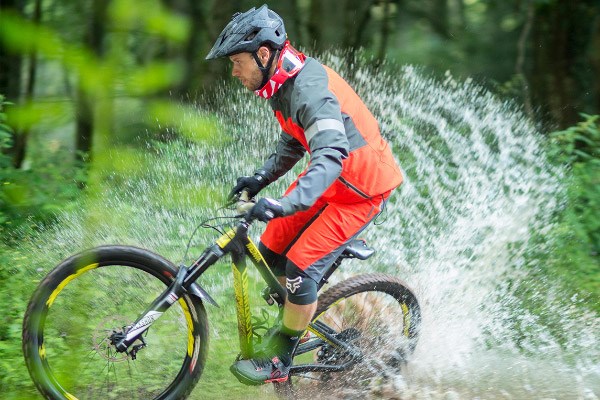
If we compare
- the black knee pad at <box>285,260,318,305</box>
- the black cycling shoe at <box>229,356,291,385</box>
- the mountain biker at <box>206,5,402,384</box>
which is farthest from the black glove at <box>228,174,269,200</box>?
the black cycling shoe at <box>229,356,291,385</box>

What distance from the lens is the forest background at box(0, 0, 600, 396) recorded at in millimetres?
1020

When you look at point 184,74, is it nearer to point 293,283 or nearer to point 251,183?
point 293,283

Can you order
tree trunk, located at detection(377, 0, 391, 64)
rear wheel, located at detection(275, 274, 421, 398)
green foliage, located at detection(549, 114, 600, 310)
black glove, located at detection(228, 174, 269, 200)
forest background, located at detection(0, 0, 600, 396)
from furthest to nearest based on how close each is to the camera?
tree trunk, located at detection(377, 0, 391, 64), green foliage, located at detection(549, 114, 600, 310), rear wheel, located at detection(275, 274, 421, 398), black glove, located at detection(228, 174, 269, 200), forest background, located at detection(0, 0, 600, 396)

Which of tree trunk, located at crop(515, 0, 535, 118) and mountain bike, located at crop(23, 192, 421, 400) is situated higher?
tree trunk, located at crop(515, 0, 535, 118)

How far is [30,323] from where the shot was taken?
3156 mm

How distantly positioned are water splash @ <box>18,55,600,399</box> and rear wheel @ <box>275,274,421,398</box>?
5.2 inches

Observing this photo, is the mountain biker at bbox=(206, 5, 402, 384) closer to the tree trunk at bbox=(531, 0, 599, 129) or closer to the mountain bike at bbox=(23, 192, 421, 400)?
the mountain bike at bbox=(23, 192, 421, 400)

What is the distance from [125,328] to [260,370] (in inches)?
31.1

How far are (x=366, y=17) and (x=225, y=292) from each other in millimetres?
7215

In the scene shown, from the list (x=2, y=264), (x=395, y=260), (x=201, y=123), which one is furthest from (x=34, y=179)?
(x=201, y=123)

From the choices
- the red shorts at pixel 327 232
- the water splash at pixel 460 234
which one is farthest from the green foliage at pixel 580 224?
the red shorts at pixel 327 232

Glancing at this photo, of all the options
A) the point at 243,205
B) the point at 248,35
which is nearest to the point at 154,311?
the point at 243,205

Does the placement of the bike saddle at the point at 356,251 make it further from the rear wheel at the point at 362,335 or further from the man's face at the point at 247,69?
the man's face at the point at 247,69

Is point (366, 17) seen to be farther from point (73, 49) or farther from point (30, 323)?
point (73, 49)
